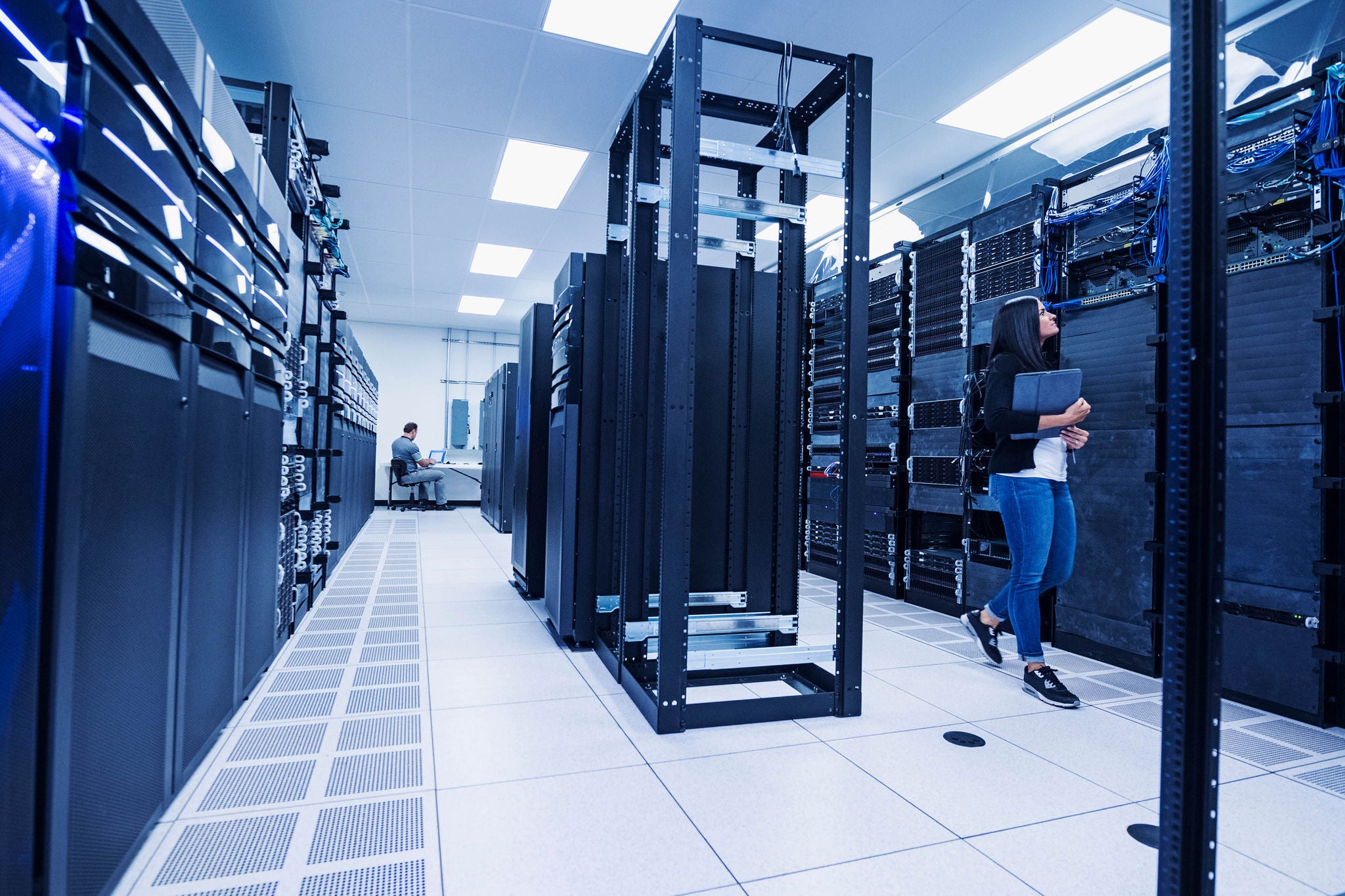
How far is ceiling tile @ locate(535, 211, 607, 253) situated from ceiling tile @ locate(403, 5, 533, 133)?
1.64 m

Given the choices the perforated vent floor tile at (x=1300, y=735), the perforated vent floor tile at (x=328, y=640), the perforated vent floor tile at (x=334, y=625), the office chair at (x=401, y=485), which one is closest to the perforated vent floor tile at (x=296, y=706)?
the perforated vent floor tile at (x=328, y=640)

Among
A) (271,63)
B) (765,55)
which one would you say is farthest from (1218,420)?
(271,63)

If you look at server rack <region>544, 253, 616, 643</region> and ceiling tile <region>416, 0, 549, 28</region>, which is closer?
server rack <region>544, 253, 616, 643</region>

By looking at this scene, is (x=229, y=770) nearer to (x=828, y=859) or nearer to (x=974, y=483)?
(x=828, y=859)

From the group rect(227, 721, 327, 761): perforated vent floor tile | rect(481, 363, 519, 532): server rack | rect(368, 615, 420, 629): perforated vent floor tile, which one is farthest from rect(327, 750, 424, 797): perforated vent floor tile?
rect(481, 363, 519, 532): server rack

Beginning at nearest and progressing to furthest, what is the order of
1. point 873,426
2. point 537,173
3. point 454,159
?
1. point 873,426
2. point 454,159
3. point 537,173

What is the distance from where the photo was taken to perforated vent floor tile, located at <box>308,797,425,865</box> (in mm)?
1350

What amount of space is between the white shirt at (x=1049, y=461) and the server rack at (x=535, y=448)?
7.18ft

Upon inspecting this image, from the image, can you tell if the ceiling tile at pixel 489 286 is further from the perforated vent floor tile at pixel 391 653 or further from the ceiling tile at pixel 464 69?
the perforated vent floor tile at pixel 391 653

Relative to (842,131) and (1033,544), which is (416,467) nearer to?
(842,131)

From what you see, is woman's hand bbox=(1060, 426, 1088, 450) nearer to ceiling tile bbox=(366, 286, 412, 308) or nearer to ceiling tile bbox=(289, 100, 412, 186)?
ceiling tile bbox=(289, 100, 412, 186)

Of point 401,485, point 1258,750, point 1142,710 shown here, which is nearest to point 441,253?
point 401,485

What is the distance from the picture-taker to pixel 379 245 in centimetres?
703

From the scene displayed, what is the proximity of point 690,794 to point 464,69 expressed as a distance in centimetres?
383
